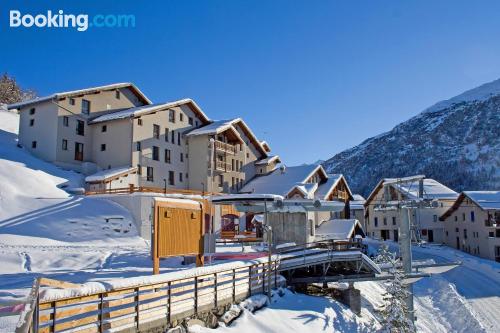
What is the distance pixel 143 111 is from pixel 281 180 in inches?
715

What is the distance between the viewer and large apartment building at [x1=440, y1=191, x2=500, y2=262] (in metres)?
57.2

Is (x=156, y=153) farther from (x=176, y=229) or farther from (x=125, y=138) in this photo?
(x=176, y=229)

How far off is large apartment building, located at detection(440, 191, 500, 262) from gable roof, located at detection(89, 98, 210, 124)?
37.4 m

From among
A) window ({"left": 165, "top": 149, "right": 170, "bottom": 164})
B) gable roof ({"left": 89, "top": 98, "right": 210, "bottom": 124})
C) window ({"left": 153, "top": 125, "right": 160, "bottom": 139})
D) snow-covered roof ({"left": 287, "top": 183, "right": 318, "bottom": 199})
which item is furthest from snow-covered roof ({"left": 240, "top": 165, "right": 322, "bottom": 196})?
window ({"left": 153, "top": 125, "right": 160, "bottom": 139})

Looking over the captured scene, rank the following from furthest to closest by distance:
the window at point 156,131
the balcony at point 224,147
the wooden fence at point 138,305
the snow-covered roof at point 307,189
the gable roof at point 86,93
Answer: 1. the balcony at point 224,147
2. the snow-covered roof at point 307,189
3. the window at point 156,131
4. the gable roof at point 86,93
5. the wooden fence at point 138,305

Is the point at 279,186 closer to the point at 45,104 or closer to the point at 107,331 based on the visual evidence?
the point at 45,104

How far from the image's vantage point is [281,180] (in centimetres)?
5303

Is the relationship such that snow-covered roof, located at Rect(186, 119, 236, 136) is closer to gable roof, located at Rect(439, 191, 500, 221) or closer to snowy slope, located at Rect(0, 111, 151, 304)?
snowy slope, located at Rect(0, 111, 151, 304)

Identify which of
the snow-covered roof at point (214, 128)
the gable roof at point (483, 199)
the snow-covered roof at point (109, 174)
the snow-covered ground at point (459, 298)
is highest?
the snow-covered roof at point (214, 128)

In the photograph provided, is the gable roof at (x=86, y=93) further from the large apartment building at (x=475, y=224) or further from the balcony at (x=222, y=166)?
the large apartment building at (x=475, y=224)

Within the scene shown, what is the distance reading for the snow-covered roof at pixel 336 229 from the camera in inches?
1868

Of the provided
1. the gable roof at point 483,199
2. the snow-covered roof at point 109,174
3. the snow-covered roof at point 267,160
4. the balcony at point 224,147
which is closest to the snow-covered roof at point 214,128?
the balcony at point 224,147

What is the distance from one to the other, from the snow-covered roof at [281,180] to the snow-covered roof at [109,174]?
15422 millimetres

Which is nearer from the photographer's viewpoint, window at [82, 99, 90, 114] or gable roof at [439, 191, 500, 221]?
window at [82, 99, 90, 114]
